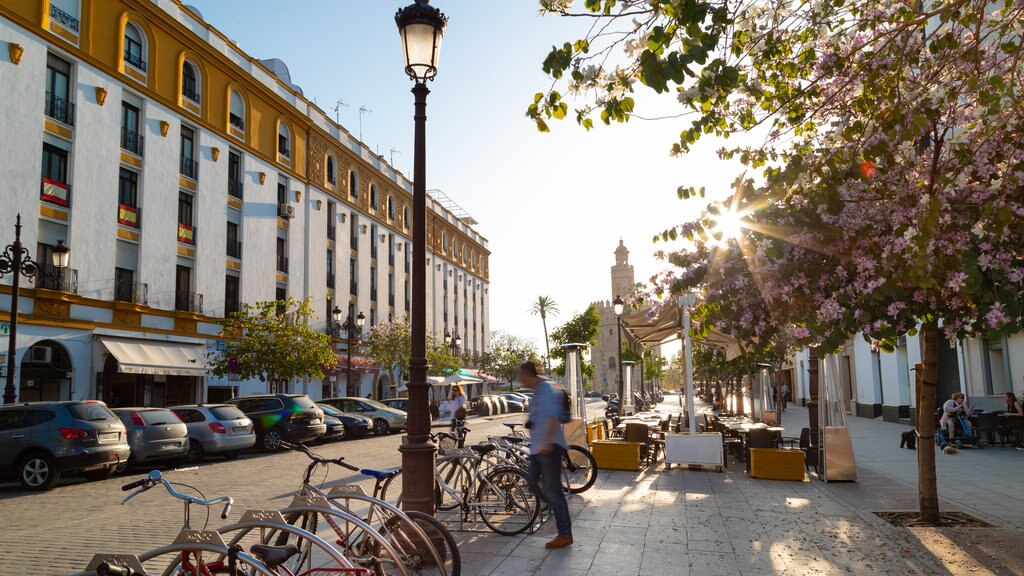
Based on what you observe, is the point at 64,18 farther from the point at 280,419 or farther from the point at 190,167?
the point at 280,419

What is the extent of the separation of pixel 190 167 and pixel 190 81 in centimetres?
374

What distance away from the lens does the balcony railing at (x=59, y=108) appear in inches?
936

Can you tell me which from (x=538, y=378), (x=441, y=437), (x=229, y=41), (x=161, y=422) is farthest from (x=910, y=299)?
(x=229, y=41)

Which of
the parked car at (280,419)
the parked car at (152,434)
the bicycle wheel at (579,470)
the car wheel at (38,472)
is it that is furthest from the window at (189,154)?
the bicycle wheel at (579,470)

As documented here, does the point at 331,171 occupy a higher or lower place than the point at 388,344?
higher

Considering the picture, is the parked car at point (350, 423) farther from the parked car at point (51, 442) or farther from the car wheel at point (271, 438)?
the parked car at point (51, 442)

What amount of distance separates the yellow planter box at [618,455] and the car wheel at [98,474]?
9.47 metres

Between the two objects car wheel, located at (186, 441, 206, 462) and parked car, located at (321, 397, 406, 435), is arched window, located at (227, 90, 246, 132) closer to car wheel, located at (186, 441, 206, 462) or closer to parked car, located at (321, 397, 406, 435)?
parked car, located at (321, 397, 406, 435)

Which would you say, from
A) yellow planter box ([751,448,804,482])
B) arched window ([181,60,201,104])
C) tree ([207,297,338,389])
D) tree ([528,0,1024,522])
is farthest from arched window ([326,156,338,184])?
tree ([528,0,1024,522])

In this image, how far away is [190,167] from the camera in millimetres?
30750

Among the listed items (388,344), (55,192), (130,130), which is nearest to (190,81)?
(130,130)

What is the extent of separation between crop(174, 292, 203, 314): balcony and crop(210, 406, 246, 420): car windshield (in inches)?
489

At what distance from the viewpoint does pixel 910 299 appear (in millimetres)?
7262

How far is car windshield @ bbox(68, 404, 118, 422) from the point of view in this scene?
13086 mm
